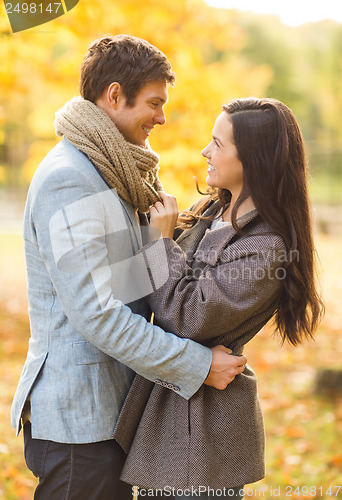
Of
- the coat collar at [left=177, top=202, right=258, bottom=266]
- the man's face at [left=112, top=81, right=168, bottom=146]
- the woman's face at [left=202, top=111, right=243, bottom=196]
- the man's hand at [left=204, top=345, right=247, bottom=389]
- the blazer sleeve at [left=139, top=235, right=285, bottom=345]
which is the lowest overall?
the man's hand at [left=204, top=345, right=247, bottom=389]

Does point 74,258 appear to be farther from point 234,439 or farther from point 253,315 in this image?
point 234,439

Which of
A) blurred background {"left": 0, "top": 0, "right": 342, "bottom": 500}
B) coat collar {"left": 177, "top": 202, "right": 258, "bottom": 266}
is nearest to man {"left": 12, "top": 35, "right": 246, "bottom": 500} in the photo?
coat collar {"left": 177, "top": 202, "right": 258, "bottom": 266}

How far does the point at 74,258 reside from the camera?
1.71m

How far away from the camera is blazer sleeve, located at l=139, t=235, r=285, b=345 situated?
1872mm

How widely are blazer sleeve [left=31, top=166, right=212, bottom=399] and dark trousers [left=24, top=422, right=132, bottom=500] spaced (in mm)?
348

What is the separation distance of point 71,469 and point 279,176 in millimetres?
1199

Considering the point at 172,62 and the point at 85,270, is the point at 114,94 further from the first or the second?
the point at 172,62

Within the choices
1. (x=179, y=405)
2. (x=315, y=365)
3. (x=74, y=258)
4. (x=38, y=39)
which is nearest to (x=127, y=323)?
(x=74, y=258)

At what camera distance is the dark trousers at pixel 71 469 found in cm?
186

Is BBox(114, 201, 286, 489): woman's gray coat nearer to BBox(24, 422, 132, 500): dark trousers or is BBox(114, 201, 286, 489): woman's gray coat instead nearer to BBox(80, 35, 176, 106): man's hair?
BBox(24, 422, 132, 500): dark trousers

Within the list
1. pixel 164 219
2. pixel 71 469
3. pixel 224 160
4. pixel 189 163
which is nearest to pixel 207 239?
pixel 164 219

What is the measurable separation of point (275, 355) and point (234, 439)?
4.74 metres

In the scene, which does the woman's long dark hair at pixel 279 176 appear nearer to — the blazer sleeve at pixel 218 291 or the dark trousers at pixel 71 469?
the blazer sleeve at pixel 218 291

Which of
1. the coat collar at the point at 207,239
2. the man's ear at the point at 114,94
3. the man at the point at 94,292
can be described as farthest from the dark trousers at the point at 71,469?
the man's ear at the point at 114,94
